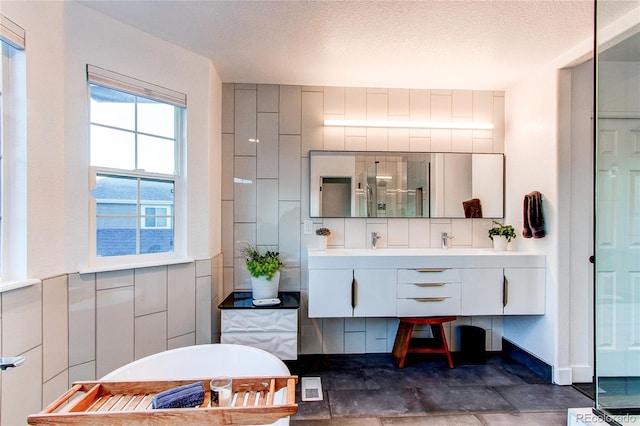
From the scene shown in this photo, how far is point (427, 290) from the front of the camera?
2355 millimetres

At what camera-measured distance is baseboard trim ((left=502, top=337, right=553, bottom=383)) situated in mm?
2350

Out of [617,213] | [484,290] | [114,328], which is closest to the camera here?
[617,213]

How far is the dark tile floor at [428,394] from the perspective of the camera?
74.6 inches

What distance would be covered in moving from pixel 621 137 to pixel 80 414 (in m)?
2.96

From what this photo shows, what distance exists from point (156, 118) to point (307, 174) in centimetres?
129

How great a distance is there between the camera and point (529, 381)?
233 cm

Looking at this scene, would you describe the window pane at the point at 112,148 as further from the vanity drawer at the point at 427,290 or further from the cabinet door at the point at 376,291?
the vanity drawer at the point at 427,290

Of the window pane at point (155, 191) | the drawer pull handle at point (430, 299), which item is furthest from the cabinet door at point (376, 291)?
the window pane at point (155, 191)

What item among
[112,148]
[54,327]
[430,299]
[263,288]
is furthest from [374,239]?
[54,327]

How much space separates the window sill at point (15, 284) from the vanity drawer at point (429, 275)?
2268mm

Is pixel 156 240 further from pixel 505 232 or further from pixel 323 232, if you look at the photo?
pixel 505 232

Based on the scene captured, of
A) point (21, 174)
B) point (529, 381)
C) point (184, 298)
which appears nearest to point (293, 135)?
point (184, 298)

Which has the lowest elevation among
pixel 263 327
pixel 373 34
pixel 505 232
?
pixel 263 327

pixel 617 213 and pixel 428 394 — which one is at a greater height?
pixel 617 213
